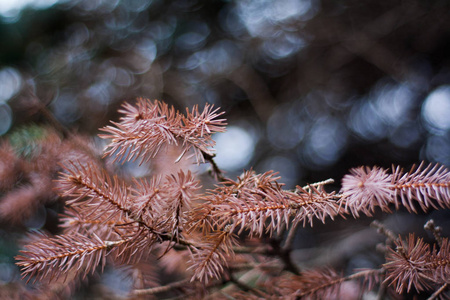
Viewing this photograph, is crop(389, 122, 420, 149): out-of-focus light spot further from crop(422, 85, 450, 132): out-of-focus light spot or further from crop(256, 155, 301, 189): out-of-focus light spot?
crop(256, 155, 301, 189): out-of-focus light spot

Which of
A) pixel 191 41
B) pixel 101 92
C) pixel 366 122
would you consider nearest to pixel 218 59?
pixel 191 41

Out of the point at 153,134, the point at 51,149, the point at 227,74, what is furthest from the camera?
the point at 227,74

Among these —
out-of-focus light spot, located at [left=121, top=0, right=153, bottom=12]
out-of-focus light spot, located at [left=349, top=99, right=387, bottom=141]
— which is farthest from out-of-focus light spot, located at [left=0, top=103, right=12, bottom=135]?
out-of-focus light spot, located at [left=349, top=99, right=387, bottom=141]

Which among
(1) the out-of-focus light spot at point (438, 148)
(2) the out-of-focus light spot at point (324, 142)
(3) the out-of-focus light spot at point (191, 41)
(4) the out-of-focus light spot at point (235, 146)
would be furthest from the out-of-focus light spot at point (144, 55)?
(1) the out-of-focus light spot at point (438, 148)

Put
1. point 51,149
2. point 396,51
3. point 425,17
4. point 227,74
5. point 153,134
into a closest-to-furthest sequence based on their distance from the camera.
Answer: point 153,134
point 51,149
point 425,17
point 396,51
point 227,74

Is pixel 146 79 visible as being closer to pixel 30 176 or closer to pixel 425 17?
pixel 30 176

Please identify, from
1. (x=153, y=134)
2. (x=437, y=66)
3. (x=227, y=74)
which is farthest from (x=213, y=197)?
(x=437, y=66)

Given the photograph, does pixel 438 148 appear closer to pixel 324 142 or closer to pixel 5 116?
pixel 324 142
